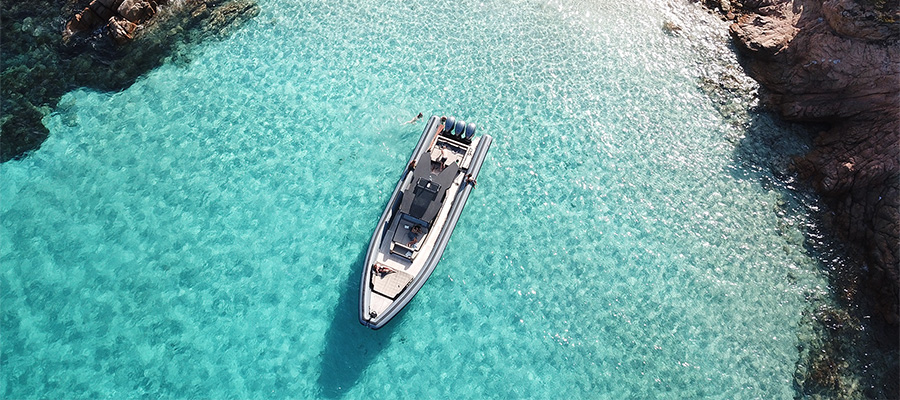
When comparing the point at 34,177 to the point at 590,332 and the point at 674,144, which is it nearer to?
the point at 590,332

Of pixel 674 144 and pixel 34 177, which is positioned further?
pixel 674 144

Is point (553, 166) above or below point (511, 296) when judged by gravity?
above

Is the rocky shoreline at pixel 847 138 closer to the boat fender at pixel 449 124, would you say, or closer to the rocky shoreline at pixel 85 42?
the boat fender at pixel 449 124

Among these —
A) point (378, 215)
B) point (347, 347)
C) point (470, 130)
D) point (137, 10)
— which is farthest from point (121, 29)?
point (347, 347)

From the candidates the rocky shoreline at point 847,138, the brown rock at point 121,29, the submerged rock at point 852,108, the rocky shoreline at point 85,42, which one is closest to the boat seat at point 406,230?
the rocky shoreline at point 85,42

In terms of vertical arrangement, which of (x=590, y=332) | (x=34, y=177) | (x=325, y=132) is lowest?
(x=34, y=177)

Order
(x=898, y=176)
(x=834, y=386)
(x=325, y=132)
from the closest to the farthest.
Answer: (x=834, y=386)
(x=898, y=176)
(x=325, y=132)

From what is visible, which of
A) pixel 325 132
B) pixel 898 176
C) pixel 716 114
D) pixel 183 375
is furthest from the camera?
pixel 716 114

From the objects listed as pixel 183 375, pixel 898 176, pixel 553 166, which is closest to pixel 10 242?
pixel 183 375
